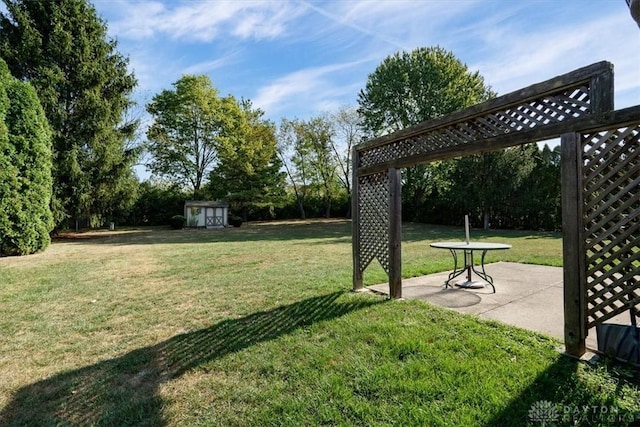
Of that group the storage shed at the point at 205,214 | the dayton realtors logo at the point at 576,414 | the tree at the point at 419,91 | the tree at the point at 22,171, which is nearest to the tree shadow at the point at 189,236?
the tree at the point at 22,171

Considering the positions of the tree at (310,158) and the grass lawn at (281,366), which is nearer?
the grass lawn at (281,366)

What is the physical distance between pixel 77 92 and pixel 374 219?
14.3m

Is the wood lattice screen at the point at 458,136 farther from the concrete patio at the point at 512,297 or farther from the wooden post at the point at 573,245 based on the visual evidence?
the concrete patio at the point at 512,297

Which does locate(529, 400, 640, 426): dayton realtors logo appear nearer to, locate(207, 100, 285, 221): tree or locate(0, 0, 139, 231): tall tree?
locate(0, 0, 139, 231): tall tree

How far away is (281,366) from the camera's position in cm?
270

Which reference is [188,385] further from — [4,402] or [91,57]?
[91,57]

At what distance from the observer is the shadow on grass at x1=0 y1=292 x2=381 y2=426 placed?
2.16 m

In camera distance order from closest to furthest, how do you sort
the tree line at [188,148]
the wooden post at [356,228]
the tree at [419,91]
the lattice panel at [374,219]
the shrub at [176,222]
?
the lattice panel at [374,219] < the wooden post at [356,228] < the tree line at [188,148] < the tree at [419,91] < the shrub at [176,222]

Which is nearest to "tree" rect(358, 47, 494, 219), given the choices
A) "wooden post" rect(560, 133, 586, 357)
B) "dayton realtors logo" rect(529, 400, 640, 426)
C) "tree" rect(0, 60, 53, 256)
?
"tree" rect(0, 60, 53, 256)

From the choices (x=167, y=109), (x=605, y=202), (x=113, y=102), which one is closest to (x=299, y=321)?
(x=605, y=202)

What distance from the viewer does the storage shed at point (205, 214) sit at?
2150cm

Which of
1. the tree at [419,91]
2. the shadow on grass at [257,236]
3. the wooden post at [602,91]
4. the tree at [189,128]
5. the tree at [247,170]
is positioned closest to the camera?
the wooden post at [602,91]

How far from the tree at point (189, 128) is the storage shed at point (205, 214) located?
10.4 feet

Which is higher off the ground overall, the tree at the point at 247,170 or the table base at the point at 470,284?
the tree at the point at 247,170
